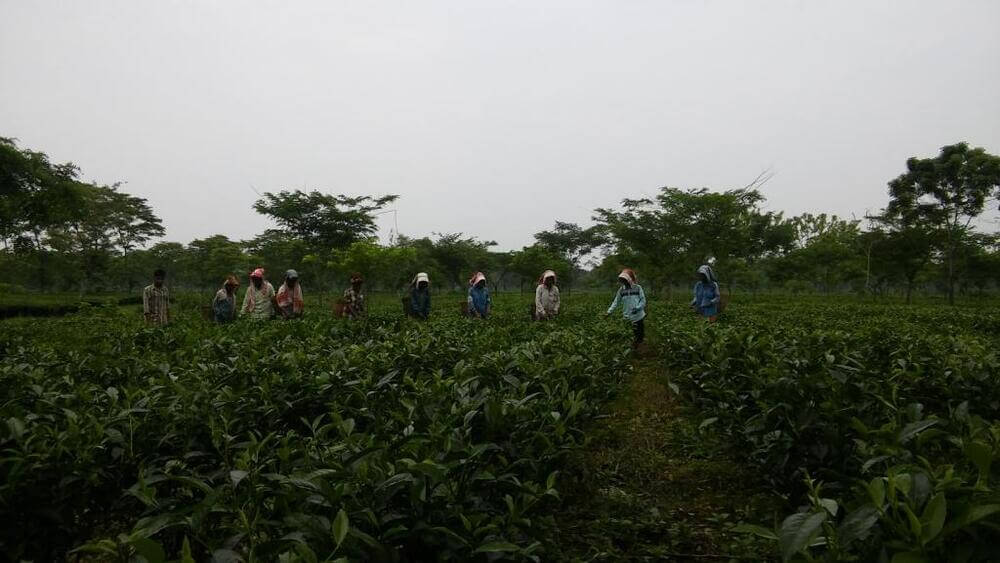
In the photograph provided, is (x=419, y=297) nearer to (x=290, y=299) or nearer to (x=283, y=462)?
(x=290, y=299)

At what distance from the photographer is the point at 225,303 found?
7980 millimetres

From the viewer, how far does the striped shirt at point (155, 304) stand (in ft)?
25.6

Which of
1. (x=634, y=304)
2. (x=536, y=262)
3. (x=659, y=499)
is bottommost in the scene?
(x=659, y=499)

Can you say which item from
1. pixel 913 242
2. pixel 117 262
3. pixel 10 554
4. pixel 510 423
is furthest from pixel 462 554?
pixel 117 262

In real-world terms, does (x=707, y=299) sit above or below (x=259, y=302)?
below

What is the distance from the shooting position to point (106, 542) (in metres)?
1.14

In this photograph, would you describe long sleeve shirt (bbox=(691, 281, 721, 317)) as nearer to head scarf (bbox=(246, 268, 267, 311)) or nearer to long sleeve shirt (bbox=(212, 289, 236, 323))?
head scarf (bbox=(246, 268, 267, 311))

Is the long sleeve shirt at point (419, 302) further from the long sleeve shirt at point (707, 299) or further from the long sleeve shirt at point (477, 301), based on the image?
the long sleeve shirt at point (707, 299)

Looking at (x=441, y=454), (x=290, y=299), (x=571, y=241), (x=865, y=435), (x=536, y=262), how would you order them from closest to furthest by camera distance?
1. (x=441, y=454)
2. (x=865, y=435)
3. (x=290, y=299)
4. (x=536, y=262)
5. (x=571, y=241)

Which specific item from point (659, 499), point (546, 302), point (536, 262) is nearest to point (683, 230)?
point (536, 262)

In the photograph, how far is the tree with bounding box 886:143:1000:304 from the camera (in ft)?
75.3

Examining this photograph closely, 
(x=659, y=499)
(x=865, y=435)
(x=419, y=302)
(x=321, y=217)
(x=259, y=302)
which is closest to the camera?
(x=865, y=435)

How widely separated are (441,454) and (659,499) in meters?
2.01

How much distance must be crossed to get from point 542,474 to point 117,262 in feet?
128
